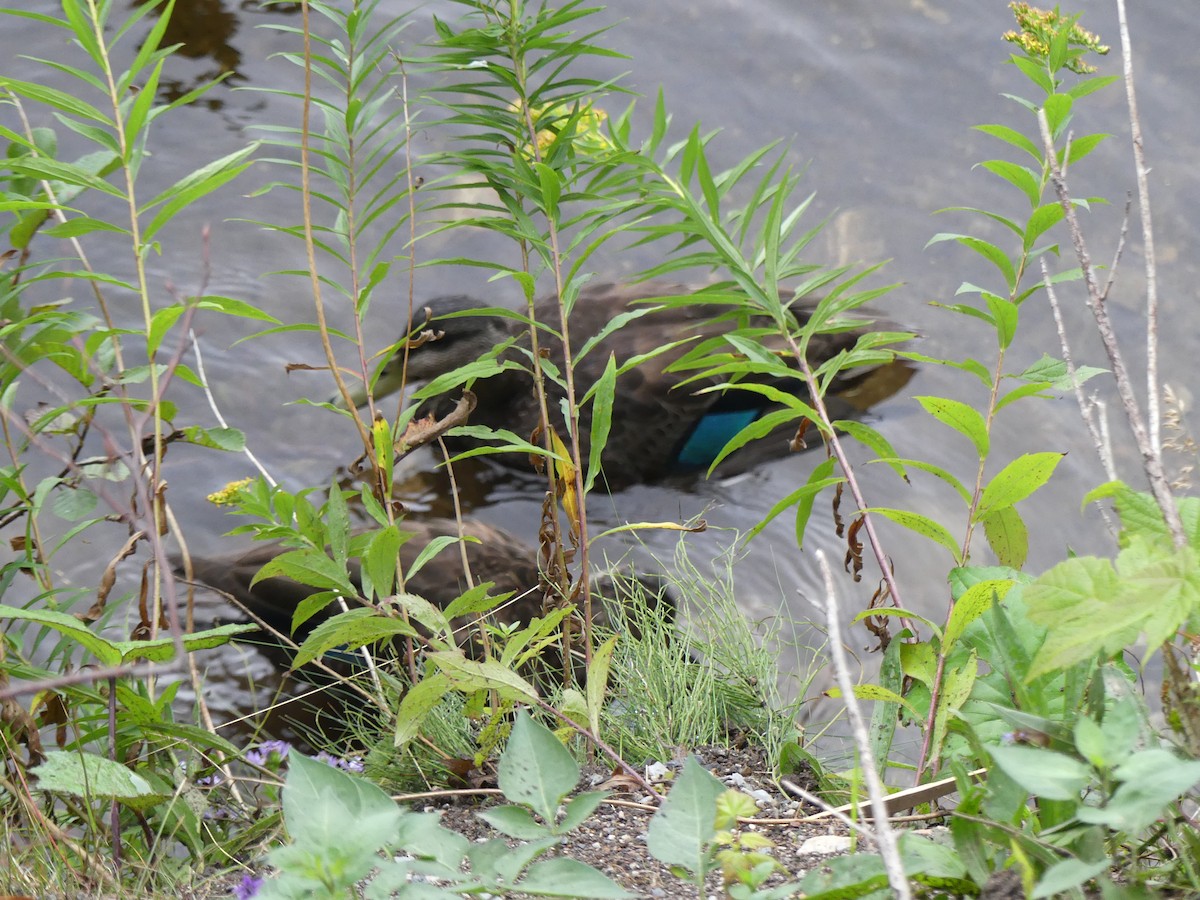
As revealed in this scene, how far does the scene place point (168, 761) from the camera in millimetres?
2111

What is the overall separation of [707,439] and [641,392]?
0.36m

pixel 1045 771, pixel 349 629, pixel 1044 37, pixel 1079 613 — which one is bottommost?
pixel 349 629

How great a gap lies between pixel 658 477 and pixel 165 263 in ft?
8.22

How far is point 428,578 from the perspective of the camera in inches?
129

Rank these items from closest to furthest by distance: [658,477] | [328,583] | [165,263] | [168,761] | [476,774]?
[328,583] → [476,774] → [168,761] → [658,477] → [165,263]

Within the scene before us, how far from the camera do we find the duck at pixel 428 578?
3258 mm

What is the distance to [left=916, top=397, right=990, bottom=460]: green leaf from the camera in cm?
162

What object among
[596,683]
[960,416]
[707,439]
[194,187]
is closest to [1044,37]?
[960,416]

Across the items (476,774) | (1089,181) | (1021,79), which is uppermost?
(1021,79)

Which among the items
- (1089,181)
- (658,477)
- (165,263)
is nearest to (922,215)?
(1089,181)

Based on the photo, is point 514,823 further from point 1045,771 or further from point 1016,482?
point 1016,482

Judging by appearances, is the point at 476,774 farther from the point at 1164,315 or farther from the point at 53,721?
the point at 1164,315

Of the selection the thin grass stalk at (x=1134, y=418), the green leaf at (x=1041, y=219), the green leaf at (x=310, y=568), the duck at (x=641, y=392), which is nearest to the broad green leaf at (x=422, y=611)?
the green leaf at (x=310, y=568)

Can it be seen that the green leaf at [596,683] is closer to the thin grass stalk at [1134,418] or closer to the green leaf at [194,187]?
the thin grass stalk at [1134,418]
